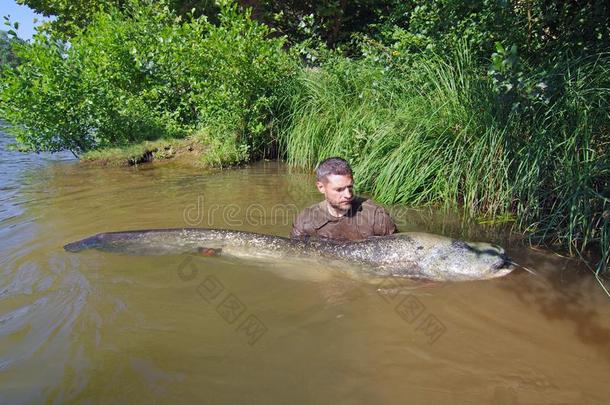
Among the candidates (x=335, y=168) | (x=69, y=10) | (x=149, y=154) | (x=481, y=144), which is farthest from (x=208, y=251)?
(x=69, y=10)

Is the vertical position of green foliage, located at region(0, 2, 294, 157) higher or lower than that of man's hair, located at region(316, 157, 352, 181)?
higher

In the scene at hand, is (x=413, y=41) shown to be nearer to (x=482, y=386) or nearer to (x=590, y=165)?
(x=590, y=165)

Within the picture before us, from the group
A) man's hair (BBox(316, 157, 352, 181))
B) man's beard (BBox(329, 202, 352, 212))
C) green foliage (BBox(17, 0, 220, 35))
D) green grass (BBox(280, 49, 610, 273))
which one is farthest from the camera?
green foliage (BBox(17, 0, 220, 35))

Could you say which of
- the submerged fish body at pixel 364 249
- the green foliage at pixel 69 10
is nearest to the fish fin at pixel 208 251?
the submerged fish body at pixel 364 249

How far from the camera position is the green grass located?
386 centimetres

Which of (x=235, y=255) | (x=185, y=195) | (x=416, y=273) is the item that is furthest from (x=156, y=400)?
(x=185, y=195)

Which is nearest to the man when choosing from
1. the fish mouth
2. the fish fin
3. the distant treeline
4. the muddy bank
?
the fish fin

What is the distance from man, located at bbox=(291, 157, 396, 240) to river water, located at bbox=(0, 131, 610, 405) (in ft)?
1.74

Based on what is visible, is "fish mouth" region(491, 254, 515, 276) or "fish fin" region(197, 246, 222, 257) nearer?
"fish mouth" region(491, 254, 515, 276)

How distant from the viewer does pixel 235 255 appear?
3.67 m

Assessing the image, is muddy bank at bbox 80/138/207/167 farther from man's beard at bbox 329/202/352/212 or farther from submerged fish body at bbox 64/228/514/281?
man's beard at bbox 329/202/352/212

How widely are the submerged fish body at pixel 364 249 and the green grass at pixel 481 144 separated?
102 cm

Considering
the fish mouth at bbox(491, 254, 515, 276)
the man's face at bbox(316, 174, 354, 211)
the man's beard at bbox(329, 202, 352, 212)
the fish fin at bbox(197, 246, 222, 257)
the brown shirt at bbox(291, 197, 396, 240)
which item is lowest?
the fish fin at bbox(197, 246, 222, 257)

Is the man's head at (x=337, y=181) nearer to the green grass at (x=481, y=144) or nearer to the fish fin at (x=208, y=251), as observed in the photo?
the fish fin at (x=208, y=251)
